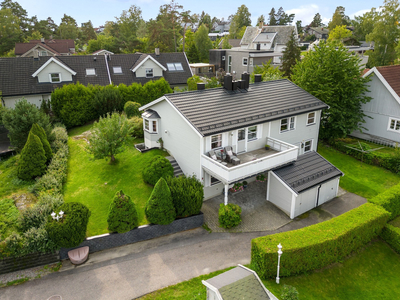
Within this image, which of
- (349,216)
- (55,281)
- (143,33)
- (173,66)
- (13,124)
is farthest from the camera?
(143,33)

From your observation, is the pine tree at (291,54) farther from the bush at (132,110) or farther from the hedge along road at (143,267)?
the hedge along road at (143,267)

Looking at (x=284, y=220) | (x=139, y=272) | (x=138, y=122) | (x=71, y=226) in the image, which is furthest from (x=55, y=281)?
(x=138, y=122)

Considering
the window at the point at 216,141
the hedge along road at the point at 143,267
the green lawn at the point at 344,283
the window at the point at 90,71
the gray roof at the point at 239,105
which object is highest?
the window at the point at 90,71

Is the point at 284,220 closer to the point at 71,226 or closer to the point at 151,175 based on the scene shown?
the point at 151,175

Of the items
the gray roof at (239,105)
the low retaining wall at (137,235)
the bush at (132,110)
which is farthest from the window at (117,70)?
the low retaining wall at (137,235)

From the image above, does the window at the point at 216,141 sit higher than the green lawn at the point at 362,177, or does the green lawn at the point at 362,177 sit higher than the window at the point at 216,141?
the window at the point at 216,141
